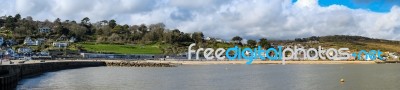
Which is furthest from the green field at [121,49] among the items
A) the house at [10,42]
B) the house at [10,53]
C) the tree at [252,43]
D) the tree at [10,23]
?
the tree at [252,43]

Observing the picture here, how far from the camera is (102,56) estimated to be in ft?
468

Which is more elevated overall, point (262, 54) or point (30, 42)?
point (30, 42)

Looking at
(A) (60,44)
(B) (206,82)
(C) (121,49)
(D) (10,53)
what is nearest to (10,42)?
(A) (60,44)

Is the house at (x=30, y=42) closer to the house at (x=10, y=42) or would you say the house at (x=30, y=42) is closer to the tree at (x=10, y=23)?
the house at (x=10, y=42)

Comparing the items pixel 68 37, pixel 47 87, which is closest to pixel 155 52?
pixel 68 37

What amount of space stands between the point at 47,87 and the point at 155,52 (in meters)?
119

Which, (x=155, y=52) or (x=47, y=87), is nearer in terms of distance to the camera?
(x=47, y=87)

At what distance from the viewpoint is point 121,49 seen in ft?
525

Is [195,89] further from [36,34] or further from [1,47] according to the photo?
[36,34]

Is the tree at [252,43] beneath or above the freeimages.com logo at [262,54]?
above

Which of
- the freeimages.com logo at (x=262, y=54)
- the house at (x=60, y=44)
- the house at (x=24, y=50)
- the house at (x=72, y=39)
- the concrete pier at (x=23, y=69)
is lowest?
the concrete pier at (x=23, y=69)

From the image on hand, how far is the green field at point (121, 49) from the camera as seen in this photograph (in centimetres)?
15400

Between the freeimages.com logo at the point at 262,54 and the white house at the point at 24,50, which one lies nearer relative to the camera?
the white house at the point at 24,50

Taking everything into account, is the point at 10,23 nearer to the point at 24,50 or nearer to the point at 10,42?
the point at 10,42
